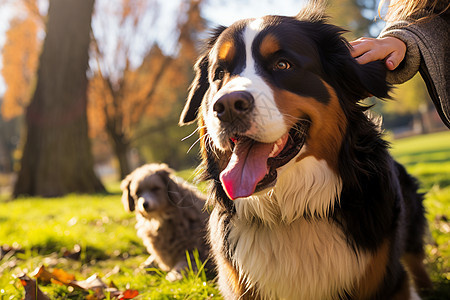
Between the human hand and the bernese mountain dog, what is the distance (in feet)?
0.39

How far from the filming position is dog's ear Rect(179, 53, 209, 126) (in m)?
2.91

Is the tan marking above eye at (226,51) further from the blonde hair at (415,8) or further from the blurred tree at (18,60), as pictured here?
the blurred tree at (18,60)

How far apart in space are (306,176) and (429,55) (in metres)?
1.09

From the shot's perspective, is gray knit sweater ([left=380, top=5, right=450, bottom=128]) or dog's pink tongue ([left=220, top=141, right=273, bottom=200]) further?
gray knit sweater ([left=380, top=5, right=450, bottom=128])

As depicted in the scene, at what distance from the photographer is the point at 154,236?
4.19 m

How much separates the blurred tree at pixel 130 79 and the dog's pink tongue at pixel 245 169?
755 inches

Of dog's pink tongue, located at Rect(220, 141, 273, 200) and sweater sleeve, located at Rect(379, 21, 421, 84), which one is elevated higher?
sweater sleeve, located at Rect(379, 21, 421, 84)

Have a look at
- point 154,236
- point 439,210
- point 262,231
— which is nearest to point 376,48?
point 262,231

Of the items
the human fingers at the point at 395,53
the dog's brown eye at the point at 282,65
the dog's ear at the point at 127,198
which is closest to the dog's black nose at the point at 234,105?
the dog's brown eye at the point at 282,65

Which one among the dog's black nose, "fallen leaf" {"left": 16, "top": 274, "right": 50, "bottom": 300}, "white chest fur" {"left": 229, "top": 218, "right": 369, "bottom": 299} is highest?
the dog's black nose

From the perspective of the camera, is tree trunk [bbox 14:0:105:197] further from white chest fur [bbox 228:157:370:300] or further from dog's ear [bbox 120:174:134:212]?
white chest fur [bbox 228:157:370:300]

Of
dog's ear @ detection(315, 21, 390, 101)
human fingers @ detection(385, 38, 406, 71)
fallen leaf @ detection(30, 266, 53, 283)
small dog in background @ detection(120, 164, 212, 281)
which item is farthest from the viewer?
small dog in background @ detection(120, 164, 212, 281)

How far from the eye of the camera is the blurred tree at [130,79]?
2175cm

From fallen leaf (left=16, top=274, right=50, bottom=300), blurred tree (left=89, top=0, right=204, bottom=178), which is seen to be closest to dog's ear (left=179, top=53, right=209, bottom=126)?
fallen leaf (left=16, top=274, right=50, bottom=300)
